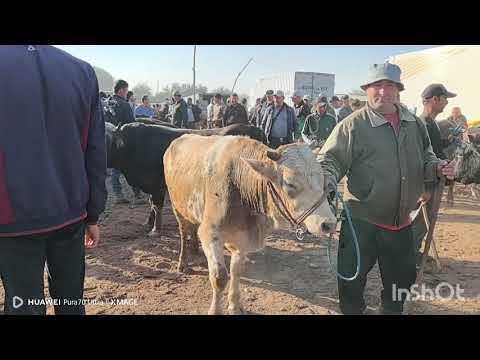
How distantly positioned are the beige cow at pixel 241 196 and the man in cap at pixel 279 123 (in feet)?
15.2

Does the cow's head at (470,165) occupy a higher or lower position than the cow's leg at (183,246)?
higher

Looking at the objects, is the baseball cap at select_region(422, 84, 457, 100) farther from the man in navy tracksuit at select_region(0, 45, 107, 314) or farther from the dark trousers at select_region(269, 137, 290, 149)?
the dark trousers at select_region(269, 137, 290, 149)

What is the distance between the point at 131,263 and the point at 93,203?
3200mm

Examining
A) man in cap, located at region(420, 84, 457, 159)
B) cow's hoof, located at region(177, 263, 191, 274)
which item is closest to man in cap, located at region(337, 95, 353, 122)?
man in cap, located at region(420, 84, 457, 159)

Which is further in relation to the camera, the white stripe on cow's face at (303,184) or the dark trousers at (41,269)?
the white stripe on cow's face at (303,184)

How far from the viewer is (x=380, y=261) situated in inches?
128

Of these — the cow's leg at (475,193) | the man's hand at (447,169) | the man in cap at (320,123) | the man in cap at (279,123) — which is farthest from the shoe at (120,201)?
the cow's leg at (475,193)

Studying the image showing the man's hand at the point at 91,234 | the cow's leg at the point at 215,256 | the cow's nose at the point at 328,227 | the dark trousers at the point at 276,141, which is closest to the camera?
the man's hand at the point at 91,234

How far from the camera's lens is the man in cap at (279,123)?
896 cm

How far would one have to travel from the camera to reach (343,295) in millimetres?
3322

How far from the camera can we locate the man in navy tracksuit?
→ 1771mm

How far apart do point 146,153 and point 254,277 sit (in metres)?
3.06

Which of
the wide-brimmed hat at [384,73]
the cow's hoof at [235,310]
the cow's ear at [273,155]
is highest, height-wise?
the wide-brimmed hat at [384,73]

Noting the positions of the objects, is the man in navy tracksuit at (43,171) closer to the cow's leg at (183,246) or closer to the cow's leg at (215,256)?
the cow's leg at (215,256)
